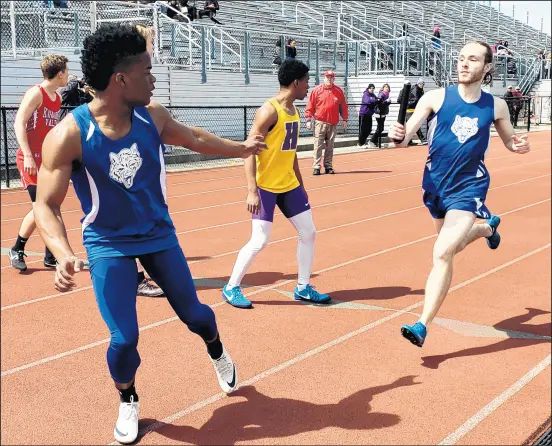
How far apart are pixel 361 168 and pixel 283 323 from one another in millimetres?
11318

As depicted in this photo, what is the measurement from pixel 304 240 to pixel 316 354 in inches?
54.3

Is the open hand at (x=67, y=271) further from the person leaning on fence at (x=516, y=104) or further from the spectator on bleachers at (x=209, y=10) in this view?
the person leaning on fence at (x=516, y=104)

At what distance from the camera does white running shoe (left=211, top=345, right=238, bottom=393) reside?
3898 millimetres

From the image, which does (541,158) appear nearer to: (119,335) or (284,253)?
(284,253)

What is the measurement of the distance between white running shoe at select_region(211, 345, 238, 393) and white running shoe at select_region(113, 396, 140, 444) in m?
0.57

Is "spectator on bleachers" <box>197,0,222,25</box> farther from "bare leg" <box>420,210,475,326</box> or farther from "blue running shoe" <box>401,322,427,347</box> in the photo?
"blue running shoe" <box>401,322,427,347</box>

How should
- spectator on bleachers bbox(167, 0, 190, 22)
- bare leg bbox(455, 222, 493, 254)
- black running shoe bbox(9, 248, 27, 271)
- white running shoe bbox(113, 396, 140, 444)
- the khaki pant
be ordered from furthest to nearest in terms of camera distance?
spectator on bleachers bbox(167, 0, 190, 22), the khaki pant, black running shoe bbox(9, 248, 27, 271), bare leg bbox(455, 222, 493, 254), white running shoe bbox(113, 396, 140, 444)

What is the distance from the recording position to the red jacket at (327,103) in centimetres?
1496

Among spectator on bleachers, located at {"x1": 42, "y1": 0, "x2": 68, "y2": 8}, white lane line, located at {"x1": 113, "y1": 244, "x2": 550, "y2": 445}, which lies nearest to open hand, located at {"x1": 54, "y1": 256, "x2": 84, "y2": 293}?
white lane line, located at {"x1": 113, "y1": 244, "x2": 550, "y2": 445}

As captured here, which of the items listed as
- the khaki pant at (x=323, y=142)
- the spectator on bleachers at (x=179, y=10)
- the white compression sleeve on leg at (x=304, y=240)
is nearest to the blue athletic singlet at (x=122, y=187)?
the white compression sleeve on leg at (x=304, y=240)

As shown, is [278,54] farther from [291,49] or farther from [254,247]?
[254,247]

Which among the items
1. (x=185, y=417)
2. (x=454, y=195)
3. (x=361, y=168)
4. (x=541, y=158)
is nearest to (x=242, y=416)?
(x=185, y=417)

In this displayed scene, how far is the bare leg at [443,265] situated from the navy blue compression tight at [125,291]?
176 centimetres

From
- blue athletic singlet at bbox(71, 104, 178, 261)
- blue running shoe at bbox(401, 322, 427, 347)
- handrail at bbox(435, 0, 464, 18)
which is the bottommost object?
blue running shoe at bbox(401, 322, 427, 347)
